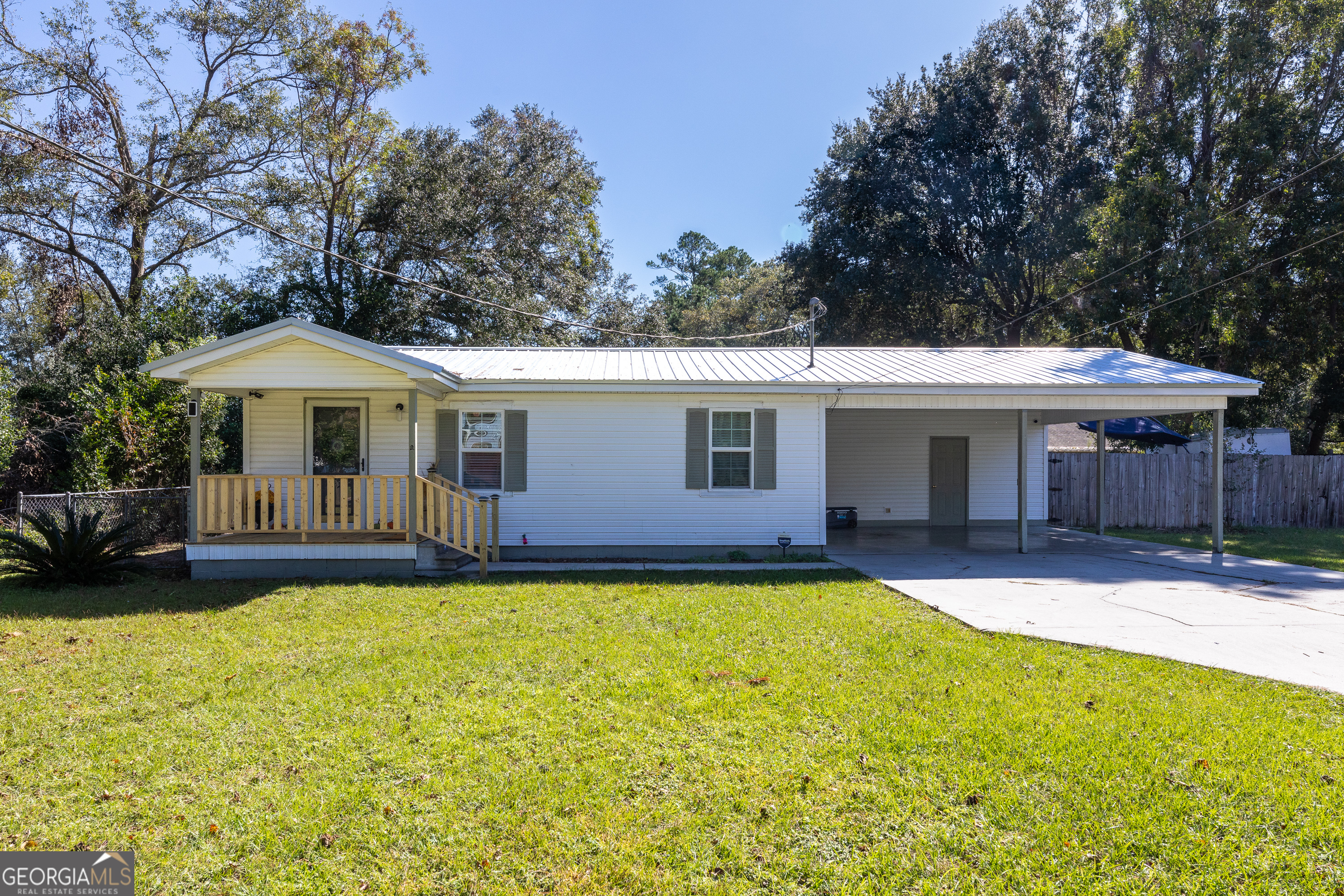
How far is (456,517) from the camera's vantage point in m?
10.2

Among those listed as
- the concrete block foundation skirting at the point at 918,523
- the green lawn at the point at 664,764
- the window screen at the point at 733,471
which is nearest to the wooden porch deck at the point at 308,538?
the green lawn at the point at 664,764

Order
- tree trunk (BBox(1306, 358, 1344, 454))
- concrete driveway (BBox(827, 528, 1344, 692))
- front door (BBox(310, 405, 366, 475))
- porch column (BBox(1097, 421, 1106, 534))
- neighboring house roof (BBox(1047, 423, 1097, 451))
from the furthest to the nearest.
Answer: tree trunk (BBox(1306, 358, 1344, 454)) < neighboring house roof (BBox(1047, 423, 1097, 451)) < porch column (BBox(1097, 421, 1106, 534)) < front door (BBox(310, 405, 366, 475)) < concrete driveway (BBox(827, 528, 1344, 692))

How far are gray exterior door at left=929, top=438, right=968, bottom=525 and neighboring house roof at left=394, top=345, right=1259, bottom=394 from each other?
2.17 metres

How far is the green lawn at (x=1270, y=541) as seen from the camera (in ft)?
38.3

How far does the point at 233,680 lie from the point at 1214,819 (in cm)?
610

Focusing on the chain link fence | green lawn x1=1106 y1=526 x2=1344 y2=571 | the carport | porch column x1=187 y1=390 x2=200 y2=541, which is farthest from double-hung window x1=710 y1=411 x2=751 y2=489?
green lawn x1=1106 y1=526 x2=1344 y2=571

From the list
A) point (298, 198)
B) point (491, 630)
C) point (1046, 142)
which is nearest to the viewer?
point (491, 630)

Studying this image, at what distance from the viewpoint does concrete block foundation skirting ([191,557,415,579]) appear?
9.88 meters

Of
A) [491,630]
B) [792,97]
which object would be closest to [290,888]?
[491,630]

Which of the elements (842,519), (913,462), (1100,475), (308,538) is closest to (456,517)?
(308,538)

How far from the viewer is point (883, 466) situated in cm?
1573

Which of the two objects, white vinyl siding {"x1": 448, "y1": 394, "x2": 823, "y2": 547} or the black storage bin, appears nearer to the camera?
white vinyl siding {"x1": 448, "y1": 394, "x2": 823, "y2": 547}

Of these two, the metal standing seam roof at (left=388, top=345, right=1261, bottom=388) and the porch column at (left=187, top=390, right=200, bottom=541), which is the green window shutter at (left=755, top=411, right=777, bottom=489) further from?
the porch column at (left=187, top=390, right=200, bottom=541)

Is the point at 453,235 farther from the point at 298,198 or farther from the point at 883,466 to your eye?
the point at 883,466
